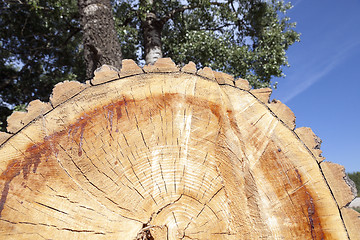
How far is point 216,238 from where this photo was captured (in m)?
1.50

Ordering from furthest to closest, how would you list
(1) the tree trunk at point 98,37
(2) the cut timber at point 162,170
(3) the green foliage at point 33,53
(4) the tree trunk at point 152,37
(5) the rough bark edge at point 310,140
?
(3) the green foliage at point 33,53, (4) the tree trunk at point 152,37, (1) the tree trunk at point 98,37, (5) the rough bark edge at point 310,140, (2) the cut timber at point 162,170

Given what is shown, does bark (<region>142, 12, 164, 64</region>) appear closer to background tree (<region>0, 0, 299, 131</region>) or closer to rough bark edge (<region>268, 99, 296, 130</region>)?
background tree (<region>0, 0, 299, 131</region>)

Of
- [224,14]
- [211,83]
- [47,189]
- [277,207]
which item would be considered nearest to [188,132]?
[211,83]

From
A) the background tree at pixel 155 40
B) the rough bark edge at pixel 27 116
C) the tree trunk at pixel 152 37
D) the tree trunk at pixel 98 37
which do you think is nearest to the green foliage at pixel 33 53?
the background tree at pixel 155 40

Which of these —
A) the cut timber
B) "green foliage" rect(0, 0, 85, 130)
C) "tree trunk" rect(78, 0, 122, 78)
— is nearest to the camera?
the cut timber

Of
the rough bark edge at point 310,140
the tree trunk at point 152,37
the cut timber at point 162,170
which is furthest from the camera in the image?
the tree trunk at point 152,37

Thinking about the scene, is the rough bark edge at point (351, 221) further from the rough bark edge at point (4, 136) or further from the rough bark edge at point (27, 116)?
the rough bark edge at point (4, 136)

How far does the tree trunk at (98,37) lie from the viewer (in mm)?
3873

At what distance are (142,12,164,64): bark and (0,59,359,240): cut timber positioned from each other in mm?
5343

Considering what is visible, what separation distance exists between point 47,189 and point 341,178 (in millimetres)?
1624

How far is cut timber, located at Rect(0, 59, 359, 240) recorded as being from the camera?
59.1 inches

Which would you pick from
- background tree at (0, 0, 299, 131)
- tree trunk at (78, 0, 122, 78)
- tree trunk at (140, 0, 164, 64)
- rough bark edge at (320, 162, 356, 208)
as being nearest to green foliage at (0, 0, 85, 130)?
background tree at (0, 0, 299, 131)

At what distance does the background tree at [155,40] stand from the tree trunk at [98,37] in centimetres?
292

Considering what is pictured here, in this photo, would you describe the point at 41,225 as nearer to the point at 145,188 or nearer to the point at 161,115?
the point at 145,188
